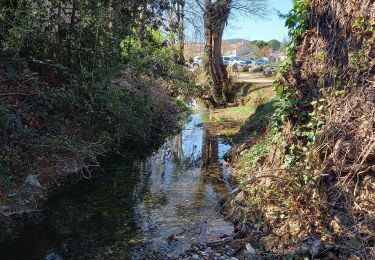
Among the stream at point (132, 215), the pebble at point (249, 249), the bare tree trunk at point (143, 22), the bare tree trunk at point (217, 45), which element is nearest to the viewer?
the pebble at point (249, 249)

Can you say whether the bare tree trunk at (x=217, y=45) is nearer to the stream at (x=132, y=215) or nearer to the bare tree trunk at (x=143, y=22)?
the bare tree trunk at (x=143, y=22)

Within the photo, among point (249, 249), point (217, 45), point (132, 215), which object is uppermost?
point (217, 45)

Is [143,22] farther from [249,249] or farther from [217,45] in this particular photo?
[217,45]

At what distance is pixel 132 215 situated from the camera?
772 cm

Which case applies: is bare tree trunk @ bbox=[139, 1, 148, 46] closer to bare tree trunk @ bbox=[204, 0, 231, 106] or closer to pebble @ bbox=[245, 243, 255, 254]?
pebble @ bbox=[245, 243, 255, 254]

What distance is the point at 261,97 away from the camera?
19.5 meters

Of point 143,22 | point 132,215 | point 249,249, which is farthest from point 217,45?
point 249,249

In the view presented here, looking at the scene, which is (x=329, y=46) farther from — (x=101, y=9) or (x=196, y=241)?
(x=101, y=9)

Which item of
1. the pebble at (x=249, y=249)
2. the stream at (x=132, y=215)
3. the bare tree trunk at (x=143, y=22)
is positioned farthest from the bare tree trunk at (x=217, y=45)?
the pebble at (x=249, y=249)

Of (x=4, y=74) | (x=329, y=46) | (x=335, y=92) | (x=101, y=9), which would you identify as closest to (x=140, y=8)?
(x=101, y=9)

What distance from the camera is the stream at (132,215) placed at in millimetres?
6312

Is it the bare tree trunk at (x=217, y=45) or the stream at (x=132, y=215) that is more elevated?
the bare tree trunk at (x=217, y=45)

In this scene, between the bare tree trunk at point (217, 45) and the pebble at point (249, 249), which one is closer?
the pebble at point (249, 249)

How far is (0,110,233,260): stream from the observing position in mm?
6312
